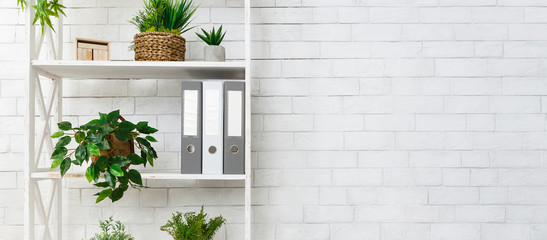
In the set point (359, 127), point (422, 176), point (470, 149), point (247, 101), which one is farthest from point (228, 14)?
point (470, 149)

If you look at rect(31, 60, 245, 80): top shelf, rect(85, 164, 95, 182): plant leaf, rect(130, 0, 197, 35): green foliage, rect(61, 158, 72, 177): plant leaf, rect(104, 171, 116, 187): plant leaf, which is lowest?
rect(104, 171, 116, 187): plant leaf

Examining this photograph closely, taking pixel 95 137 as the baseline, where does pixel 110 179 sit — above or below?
below

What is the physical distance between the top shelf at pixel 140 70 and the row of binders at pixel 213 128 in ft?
0.23

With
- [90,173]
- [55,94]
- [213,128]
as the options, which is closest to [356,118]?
[213,128]

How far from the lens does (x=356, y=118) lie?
1.77m

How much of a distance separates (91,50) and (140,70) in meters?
0.22

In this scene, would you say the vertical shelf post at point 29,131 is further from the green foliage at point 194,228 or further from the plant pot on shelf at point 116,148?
the green foliage at point 194,228

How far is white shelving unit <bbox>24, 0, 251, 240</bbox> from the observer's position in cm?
144

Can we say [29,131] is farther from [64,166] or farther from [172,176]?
[172,176]

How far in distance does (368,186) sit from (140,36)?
1.10 meters

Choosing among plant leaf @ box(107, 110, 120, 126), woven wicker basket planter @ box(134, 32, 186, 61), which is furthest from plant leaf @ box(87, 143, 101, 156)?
woven wicker basket planter @ box(134, 32, 186, 61)

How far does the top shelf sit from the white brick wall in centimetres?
10

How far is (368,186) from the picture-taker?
1.76 metres

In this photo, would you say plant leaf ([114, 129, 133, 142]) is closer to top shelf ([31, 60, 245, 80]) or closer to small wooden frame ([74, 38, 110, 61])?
top shelf ([31, 60, 245, 80])
